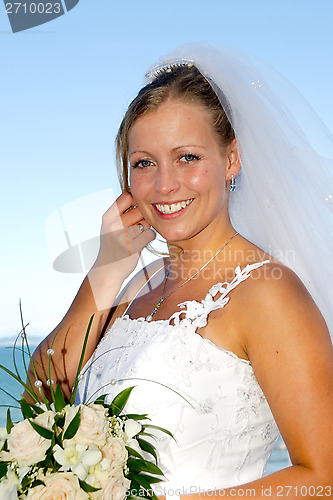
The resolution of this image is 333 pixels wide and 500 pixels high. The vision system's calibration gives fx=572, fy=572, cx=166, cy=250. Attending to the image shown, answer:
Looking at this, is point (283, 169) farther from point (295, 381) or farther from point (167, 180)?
point (295, 381)

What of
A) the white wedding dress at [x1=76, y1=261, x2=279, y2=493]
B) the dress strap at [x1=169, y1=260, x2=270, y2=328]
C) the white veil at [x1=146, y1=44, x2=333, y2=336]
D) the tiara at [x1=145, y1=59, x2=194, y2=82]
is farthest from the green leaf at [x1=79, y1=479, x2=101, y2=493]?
the tiara at [x1=145, y1=59, x2=194, y2=82]

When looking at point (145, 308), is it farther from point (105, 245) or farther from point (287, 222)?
point (287, 222)

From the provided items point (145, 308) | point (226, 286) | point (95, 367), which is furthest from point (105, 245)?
point (226, 286)

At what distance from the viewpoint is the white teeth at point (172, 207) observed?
317 centimetres

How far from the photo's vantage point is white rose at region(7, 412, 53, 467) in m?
2.16

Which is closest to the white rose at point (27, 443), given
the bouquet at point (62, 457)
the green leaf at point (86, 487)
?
the bouquet at point (62, 457)

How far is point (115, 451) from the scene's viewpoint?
89.3 inches

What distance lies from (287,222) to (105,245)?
4.05ft

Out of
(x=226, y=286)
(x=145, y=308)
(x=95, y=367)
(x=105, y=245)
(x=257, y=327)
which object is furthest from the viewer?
(x=105, y=245)

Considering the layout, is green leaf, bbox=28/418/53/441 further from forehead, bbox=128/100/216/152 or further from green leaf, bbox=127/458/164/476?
forehead, bbox=128/100/216/152

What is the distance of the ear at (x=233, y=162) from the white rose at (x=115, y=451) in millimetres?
1641

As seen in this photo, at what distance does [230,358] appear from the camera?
2.75m

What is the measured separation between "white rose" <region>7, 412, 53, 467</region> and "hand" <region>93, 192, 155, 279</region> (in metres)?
1.56

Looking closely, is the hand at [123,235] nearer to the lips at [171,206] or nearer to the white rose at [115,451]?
the lips at [171,206]
